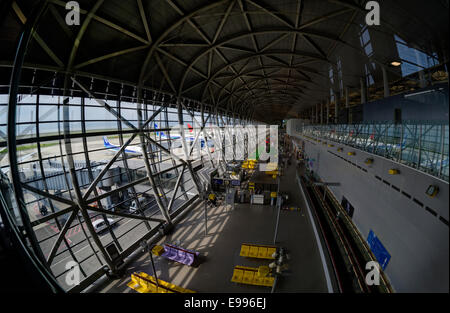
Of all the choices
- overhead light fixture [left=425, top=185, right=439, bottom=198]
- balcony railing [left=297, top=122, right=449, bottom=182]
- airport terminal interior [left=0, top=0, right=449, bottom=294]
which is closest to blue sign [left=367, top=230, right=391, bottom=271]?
airport terminal interior [left=0, top=0, right=449, bottom=294]

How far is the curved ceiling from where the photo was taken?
7398 millimetres

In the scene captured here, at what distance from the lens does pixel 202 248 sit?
12.1 meters

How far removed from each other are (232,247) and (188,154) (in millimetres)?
9892

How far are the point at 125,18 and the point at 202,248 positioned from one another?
1449cm

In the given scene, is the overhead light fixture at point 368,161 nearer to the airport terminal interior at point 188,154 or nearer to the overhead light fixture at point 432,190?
the airport terminal interior at point 188,154

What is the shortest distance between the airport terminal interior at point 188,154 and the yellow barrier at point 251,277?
0.05 m

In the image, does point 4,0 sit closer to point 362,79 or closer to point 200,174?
point 200,174

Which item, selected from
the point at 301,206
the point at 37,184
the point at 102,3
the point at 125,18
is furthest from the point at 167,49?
the point at 301,206

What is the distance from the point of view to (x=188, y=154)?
18312 mm

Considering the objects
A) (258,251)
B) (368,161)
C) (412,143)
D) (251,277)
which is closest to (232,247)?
(258,251)

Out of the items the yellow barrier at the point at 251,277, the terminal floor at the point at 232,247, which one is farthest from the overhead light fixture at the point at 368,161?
the yellow barrier at the point at 251,277

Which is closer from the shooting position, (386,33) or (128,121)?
(386,33)

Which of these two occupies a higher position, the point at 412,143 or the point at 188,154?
the point at 412,143

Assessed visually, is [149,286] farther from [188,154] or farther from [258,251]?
[188,154]
